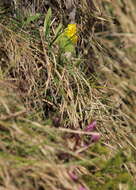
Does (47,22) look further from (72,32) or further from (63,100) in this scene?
(63,100)

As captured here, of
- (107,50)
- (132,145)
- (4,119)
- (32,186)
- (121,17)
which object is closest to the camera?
(32,186)

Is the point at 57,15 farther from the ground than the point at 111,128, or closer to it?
farther from the ground

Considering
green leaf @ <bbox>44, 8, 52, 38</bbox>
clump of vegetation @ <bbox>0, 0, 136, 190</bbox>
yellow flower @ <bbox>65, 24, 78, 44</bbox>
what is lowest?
clump of vegetation @ <bbox>0, 0, 136, 190</bbox>

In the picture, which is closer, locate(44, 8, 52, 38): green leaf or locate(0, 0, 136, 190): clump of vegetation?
locate(0, 0, 136, 190): clump of vegetation

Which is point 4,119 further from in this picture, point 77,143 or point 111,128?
point 111,128

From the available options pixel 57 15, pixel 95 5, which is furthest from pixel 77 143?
pixel 95 5

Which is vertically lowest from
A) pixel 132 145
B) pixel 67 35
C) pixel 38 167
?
pixel 132 145

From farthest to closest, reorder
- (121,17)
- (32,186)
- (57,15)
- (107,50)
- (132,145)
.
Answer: (121,17) < (107,50) < (57,15) < (132,145) < (32,186)
